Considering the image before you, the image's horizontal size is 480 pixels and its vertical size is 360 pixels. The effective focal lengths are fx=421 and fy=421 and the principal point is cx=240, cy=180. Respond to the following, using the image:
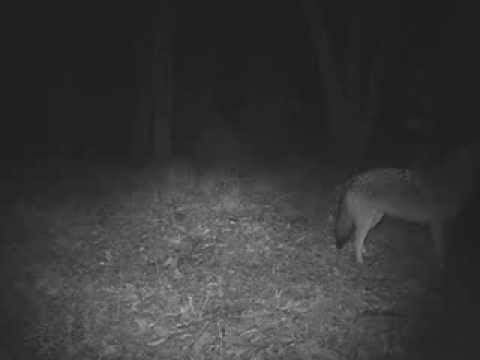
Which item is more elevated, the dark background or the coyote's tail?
the dark background

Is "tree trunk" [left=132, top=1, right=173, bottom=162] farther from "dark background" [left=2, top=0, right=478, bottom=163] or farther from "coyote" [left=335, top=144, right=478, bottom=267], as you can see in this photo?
"coyote" [left=335, top=144, right=478, bottom=267]

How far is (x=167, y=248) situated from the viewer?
638 cm

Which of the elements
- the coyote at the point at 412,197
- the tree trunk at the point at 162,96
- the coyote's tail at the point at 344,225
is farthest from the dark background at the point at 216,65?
the coyote's tail at the point at 344,225

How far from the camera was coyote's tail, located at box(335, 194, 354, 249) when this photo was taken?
589cm

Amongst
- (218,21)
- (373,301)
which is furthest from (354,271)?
(218,21)

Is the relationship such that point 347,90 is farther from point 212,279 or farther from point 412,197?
point 212,279

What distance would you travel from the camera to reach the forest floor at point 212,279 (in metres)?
4.52

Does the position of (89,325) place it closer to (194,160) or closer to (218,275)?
(218,275)

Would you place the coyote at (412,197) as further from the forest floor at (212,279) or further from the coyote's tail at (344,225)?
the forest floor at (212,279)

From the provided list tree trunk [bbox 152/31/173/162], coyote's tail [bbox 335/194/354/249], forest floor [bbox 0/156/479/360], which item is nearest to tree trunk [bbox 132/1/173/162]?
tree trunk [bbox 152/31/173/162]

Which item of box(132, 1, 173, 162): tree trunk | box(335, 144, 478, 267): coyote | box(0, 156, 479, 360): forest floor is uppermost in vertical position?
box(132, 1, 173, 162): tree trunk

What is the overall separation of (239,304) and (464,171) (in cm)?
325

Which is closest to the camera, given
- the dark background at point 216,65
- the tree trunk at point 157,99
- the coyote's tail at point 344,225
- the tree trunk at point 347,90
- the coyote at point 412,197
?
the coyote at point 412,197

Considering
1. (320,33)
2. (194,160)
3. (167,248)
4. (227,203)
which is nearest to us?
(167,248)
